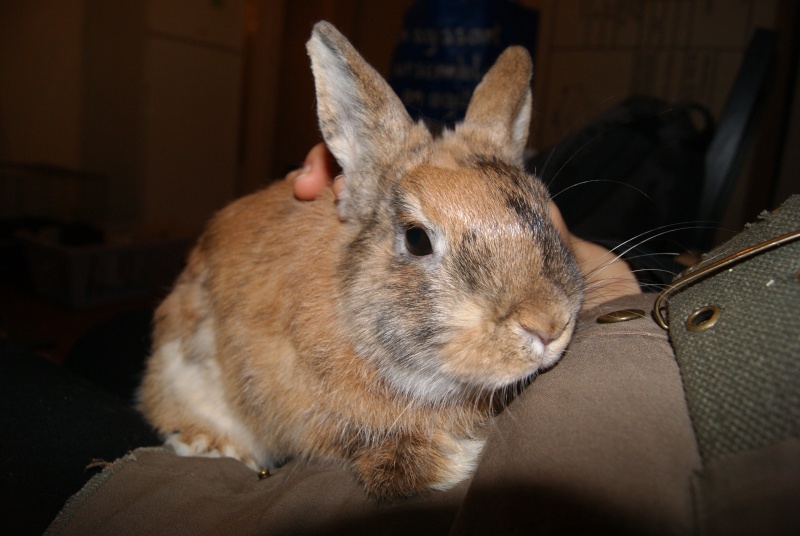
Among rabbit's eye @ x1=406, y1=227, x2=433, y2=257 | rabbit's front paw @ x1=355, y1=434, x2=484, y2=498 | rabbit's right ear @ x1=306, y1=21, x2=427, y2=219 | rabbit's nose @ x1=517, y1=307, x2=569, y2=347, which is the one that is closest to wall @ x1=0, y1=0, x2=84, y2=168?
rabbit's right ear @ x1=306, y1=21, x2=427, y2=219

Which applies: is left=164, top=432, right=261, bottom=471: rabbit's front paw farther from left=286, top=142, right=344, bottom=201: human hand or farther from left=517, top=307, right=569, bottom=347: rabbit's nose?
left=517, top=307, right=569, bottom=347: rabbit's nose

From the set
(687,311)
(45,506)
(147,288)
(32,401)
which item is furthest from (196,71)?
A: (687,311)

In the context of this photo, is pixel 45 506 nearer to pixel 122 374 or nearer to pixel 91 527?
pixel 91 527

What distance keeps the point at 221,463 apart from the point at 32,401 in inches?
23.1

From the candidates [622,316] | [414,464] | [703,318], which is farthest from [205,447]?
[703,318]

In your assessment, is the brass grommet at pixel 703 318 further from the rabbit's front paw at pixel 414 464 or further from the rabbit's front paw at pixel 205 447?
the rabbit's front paw at pixel 205 447

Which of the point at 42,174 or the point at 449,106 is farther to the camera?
the point at 42,174

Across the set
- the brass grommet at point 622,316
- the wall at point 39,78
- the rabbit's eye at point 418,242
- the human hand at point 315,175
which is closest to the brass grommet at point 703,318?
the brass grommet at point 622,316

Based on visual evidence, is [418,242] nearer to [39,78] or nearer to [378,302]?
[378,302]

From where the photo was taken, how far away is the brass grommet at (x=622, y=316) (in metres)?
1.02

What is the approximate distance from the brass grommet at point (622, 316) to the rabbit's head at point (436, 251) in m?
0.07

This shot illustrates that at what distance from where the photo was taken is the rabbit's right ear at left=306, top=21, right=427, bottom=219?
137 cm

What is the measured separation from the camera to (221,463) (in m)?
1.45

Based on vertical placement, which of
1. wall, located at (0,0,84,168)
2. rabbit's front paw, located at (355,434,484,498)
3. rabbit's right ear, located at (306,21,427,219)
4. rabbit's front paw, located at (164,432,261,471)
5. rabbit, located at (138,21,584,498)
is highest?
wall, located at (0,0,84,168)
